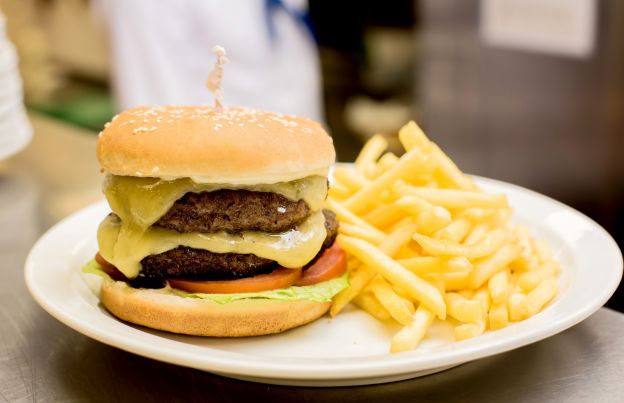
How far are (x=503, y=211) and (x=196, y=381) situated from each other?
1.05m

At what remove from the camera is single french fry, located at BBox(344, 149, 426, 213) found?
6.88ft

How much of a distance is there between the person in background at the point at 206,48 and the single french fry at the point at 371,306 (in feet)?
10.4

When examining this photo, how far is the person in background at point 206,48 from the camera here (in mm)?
4781

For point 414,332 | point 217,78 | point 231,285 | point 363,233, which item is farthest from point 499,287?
point 217,78

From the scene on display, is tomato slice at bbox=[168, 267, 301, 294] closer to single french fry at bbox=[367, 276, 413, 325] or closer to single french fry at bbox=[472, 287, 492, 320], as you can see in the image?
single french fry at bbox=[367, 276, 413, 325]

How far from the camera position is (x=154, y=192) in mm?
1811

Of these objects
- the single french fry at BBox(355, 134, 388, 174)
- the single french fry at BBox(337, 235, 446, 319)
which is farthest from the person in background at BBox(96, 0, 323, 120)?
the single french fry at BBox(337, 235, 446, 319)

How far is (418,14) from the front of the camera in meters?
5.55

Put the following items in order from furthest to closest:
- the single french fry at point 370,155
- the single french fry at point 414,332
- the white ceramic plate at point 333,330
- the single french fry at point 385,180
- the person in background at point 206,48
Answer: the person in background at point 206,48 < the single french fry at point 370,155 < the single french fry at point 385,180 < the single french fry at point 414,332 < the white ceramic plate at point 333,330

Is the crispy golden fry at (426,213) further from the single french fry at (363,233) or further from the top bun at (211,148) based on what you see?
the top bun at (211,148)

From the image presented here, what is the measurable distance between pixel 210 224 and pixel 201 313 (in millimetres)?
217

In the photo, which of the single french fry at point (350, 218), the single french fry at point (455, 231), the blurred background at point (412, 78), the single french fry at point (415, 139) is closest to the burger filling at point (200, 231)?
the single french fry at point (350, 218)

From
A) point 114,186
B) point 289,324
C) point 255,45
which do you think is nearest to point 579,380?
point 289,324

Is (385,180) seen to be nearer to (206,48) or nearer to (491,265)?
(491,265)
